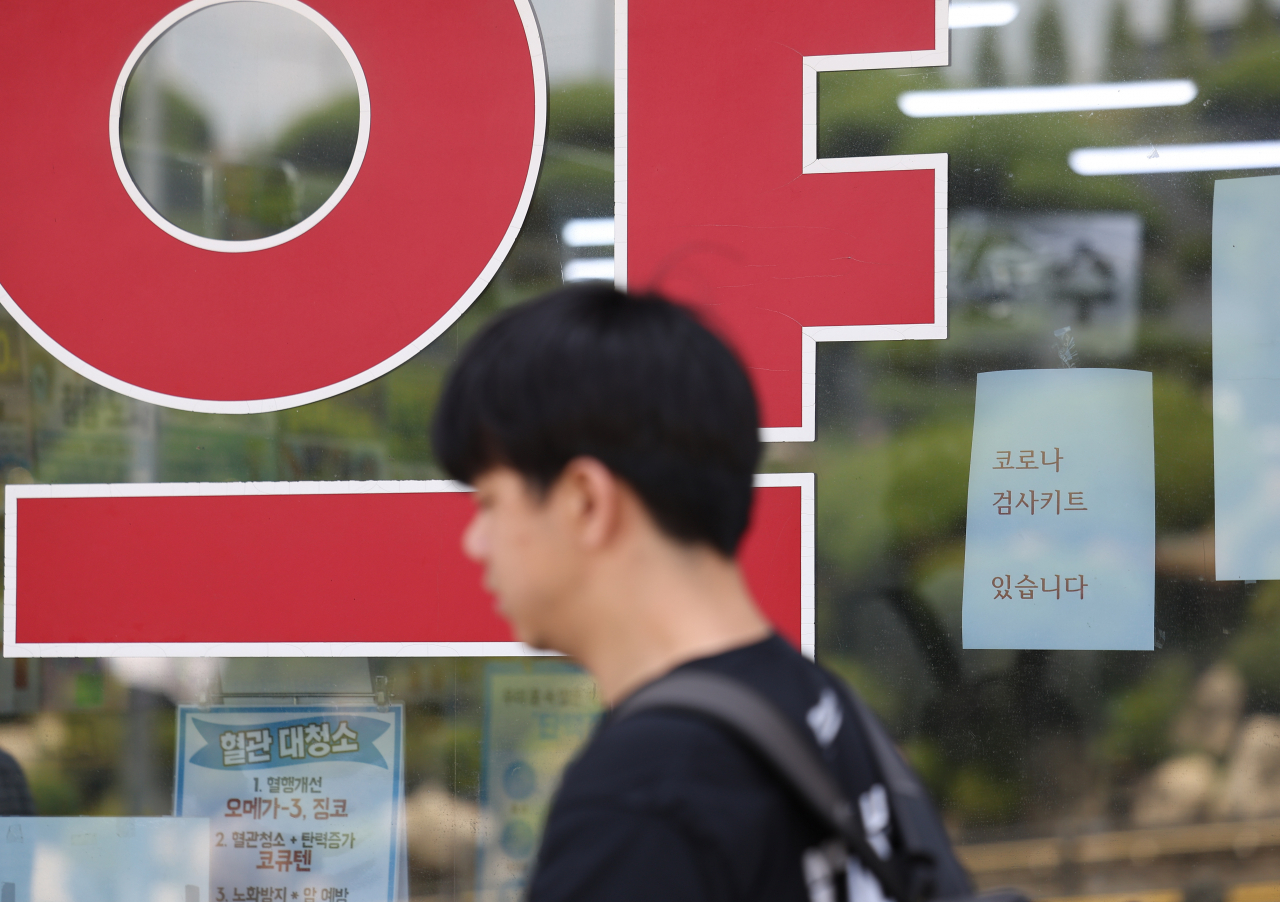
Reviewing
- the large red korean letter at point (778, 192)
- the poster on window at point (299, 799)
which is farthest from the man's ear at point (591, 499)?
the poster on window at point (299, 799)

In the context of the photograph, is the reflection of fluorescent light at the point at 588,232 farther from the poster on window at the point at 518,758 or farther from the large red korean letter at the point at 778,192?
the poster on window at the point at 518,758

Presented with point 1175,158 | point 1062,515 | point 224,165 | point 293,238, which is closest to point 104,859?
point 293,238

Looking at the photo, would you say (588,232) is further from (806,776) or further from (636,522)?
(806,776)

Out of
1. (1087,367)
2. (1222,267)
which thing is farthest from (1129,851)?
(1222,267)

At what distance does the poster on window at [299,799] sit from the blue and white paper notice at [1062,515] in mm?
1429

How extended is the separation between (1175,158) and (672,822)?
2347mm

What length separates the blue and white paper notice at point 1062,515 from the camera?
8.50 feet

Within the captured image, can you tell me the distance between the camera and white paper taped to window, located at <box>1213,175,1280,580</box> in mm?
2557

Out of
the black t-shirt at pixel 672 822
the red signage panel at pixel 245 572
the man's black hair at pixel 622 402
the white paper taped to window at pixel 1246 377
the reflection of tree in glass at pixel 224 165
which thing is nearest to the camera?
the black t-shirt at pixel 672 822

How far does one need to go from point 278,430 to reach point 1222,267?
222 cm

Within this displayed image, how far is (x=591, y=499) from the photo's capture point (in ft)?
3.21

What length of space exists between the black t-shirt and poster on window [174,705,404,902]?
6.85ft

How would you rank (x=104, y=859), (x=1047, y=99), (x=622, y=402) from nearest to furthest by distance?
(x=622, y=402) → (x=1047, y=99) → (x=104, y=859)

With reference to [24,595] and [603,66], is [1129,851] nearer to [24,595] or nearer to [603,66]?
[603,66]
